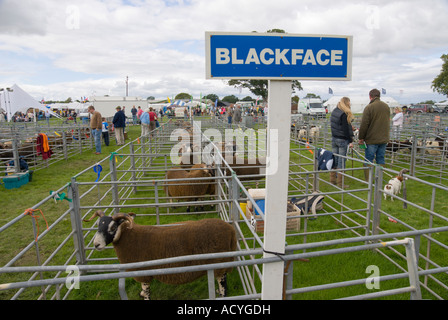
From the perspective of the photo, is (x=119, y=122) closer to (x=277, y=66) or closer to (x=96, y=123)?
(x=96, y=123)

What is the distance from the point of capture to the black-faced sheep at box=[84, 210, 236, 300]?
3539mm

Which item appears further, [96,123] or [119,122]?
[119,122]

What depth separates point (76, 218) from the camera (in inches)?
162

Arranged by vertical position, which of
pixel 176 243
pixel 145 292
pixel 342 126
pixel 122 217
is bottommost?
pixel 145 292

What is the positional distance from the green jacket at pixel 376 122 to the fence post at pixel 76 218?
18.9ft

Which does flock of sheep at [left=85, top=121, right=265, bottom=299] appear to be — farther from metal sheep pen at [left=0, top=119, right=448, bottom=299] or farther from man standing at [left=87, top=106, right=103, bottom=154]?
man standing at [left=87, top=106, right=103, bottom=154]

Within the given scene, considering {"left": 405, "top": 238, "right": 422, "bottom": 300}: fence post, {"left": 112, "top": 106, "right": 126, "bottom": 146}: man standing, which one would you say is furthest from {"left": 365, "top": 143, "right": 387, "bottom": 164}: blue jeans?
{"left": 112, "top": 106, "right": 126, "bottom": 146}: man standing

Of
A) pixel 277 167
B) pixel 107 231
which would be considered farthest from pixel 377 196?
pixel 107 231

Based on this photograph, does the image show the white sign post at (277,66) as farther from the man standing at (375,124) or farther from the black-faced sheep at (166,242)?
the man standing at (375,124)

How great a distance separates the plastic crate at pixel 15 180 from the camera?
8.91 meters

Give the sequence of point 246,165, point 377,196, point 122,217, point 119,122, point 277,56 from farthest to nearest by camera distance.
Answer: point 119,122 → point 246,165 → point 377,196 → point 122,217 → point 277,56

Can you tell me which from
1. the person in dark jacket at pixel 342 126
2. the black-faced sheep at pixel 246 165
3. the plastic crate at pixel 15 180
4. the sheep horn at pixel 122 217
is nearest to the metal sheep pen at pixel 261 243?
the sheep horn at pixel 122 217

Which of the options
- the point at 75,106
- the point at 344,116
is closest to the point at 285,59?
→ the point at 344,116

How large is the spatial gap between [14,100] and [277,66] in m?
26.8
